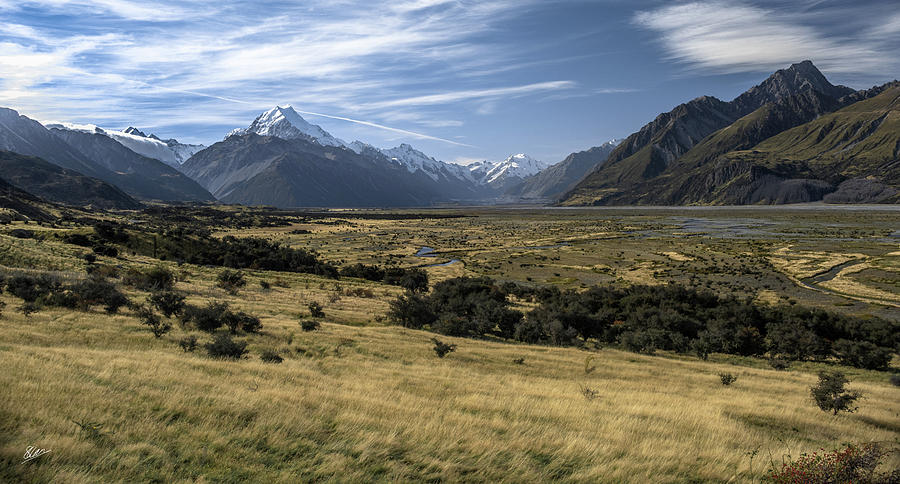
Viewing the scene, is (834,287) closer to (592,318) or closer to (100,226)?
(592,318)

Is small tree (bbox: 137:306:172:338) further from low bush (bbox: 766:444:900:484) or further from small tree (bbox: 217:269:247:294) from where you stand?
low bush (bbox: 766:444:900:484)

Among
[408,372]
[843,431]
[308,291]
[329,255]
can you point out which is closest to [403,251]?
[329,255]

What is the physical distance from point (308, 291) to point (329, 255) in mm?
44133

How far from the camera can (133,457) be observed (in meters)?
7.28

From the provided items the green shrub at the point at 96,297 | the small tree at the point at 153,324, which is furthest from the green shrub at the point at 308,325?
the green shrub at the point at 96,297

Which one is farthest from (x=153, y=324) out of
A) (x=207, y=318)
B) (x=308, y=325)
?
(x=308, y=325)

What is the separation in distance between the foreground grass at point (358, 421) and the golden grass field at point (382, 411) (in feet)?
0.17

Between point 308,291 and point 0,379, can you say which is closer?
point 0,379

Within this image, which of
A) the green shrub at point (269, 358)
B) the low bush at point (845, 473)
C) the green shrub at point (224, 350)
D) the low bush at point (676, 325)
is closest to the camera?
the low bush at point (845, 473)

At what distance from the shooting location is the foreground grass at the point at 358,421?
24.8ft

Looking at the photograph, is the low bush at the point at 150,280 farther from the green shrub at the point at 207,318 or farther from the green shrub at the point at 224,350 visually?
the green shrub at the point at 224,350

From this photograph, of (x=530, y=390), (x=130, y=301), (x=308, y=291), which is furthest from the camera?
(x=308, y=291)

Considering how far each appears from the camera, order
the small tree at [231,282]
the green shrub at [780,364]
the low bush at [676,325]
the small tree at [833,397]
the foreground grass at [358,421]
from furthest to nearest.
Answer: the small tree at [231,282]
the low bush at [676,325]
the green shrub at [780,364]
the small tree at [833,397]
the foreground grass at [358,421]

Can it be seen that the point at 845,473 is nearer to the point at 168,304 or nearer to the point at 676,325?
the point at 676,325
